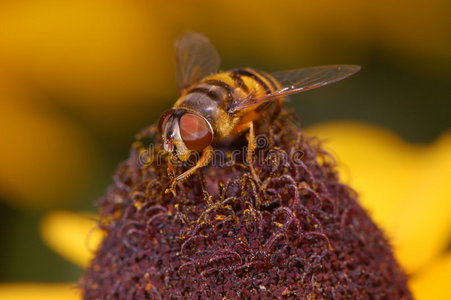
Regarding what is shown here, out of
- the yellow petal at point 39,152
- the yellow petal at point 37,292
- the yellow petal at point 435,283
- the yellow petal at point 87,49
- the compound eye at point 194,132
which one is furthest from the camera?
the yellow petal at point 39,152

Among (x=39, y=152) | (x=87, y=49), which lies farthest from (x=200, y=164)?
(x=39, y=152)

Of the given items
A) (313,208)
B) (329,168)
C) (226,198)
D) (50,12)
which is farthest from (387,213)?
(50,12)

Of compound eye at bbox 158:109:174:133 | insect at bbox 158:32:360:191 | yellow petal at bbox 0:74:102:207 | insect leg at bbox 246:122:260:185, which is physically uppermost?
yellow petal at bbox 0:74:102:207

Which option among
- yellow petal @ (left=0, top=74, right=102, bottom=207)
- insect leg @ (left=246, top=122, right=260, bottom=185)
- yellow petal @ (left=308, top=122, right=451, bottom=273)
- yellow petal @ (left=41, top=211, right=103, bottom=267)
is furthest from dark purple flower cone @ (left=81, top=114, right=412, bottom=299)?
yellow petal @ (left=0, top=74, right=102, bottom=207)

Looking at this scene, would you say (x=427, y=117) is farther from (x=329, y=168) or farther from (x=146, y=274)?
(x=146, y=274)

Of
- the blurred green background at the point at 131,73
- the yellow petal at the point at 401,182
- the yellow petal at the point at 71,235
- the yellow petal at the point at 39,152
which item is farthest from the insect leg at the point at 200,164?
the yellow petal at the point at 39,152

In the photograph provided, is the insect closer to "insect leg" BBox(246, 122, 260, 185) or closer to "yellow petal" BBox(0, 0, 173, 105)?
"insect leg" BBox(246, 122, 260, 185)

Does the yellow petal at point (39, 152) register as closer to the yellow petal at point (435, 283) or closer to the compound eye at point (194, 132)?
the yellow petal at point (435, 283)

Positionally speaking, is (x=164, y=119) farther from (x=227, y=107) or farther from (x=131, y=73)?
(x=131, y=73)
